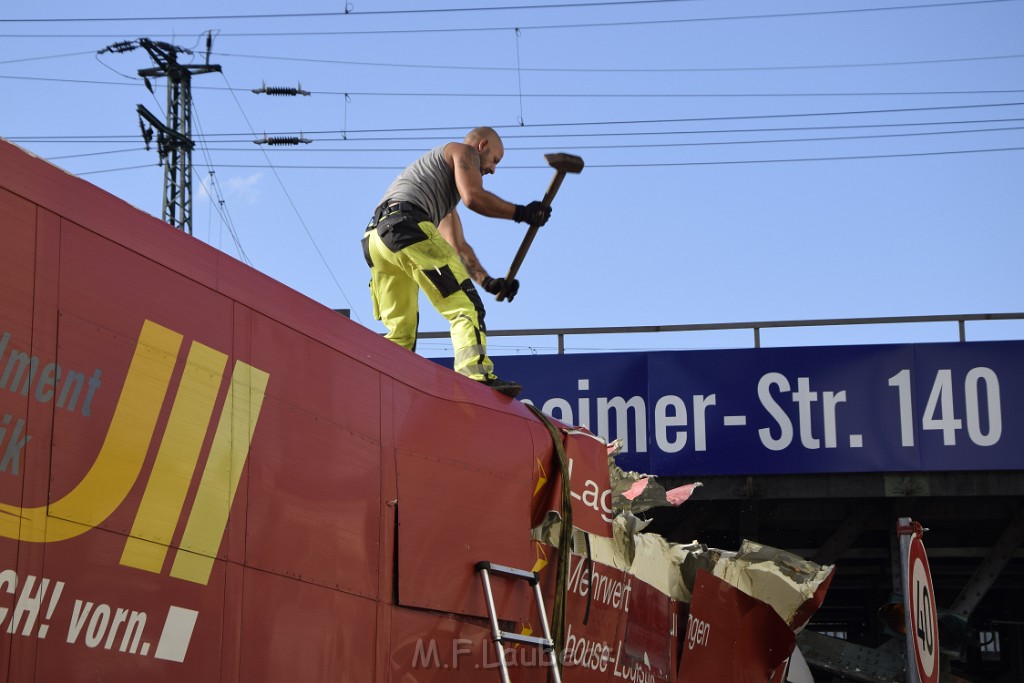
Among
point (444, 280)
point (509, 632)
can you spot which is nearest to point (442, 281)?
point (444, 280)

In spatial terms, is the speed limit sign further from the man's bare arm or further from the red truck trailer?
the man's bare arm

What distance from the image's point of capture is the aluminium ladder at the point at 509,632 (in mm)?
5973

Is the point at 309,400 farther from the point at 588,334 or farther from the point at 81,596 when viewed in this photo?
the point at 588,334

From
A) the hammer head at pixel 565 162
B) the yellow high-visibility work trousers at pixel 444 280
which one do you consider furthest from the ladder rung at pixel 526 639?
the hammer head at pixel 565 162

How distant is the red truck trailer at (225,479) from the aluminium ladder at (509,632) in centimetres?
6

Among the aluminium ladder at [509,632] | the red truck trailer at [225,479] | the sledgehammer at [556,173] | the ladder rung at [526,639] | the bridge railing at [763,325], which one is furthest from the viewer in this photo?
the bridge railing at [763,325]

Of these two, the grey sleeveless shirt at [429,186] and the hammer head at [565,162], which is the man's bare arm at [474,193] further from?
the hammer head at [565,162]

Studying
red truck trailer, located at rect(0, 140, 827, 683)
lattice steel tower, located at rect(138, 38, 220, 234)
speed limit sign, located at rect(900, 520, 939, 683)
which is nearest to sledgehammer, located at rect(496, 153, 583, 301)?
red truck trailer, located at rect(0, 140, 827, 683)

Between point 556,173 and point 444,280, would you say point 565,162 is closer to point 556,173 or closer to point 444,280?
point 556,173

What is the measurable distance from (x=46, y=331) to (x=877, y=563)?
48.2 ft

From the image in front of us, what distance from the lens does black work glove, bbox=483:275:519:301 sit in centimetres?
767

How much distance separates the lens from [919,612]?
7641 mm

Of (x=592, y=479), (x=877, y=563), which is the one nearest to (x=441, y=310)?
(x=592, y=479)

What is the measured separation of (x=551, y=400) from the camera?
1373 centimetres
